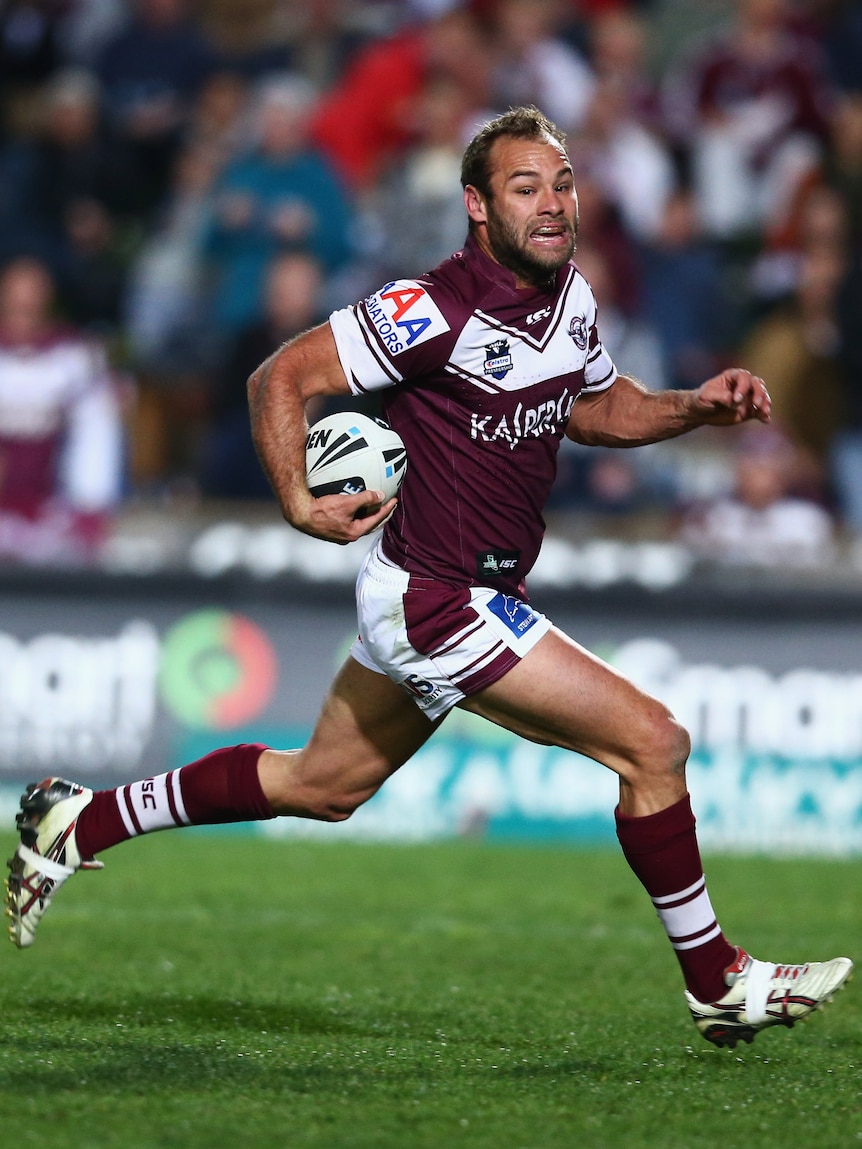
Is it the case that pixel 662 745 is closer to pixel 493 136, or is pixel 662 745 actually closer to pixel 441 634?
pixel 441 634

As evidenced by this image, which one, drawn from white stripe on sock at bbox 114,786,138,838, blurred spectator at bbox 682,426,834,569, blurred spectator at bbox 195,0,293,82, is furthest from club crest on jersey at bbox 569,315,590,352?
blurred spectator at bbox 195,0,293,82

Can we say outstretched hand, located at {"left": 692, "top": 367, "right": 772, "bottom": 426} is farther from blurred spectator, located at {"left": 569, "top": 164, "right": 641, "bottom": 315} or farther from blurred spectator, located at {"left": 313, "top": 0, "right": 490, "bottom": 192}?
blurred spectator, located at {"left": 313, "top": 0, "right": 490, "bottom": 192}

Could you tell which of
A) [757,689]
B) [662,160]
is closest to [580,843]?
[757,689]

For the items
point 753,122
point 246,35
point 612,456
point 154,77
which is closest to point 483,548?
point 612,456

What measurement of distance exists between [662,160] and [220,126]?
133 inches

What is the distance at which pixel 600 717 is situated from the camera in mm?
4969

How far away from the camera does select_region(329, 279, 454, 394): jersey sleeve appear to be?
197 inches

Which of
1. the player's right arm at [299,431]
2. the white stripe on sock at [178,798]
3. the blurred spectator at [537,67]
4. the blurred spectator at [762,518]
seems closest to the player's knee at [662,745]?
the player's right arm at [299,431]

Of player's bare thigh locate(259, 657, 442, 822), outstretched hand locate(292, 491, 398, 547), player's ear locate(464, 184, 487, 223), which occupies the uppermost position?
player's ear locate(464, 184, 487, 223)

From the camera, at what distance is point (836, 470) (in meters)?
11.6

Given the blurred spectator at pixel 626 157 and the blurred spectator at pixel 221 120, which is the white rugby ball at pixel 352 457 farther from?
the blurred spectator at pixel 221 120

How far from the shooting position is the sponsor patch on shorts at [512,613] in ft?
16.8

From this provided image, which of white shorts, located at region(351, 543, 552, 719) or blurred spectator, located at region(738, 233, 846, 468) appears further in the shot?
blurred spectator, located at region(738, 233, 846, 468)

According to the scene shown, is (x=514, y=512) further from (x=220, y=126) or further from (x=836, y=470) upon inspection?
(x=220, y=126)
